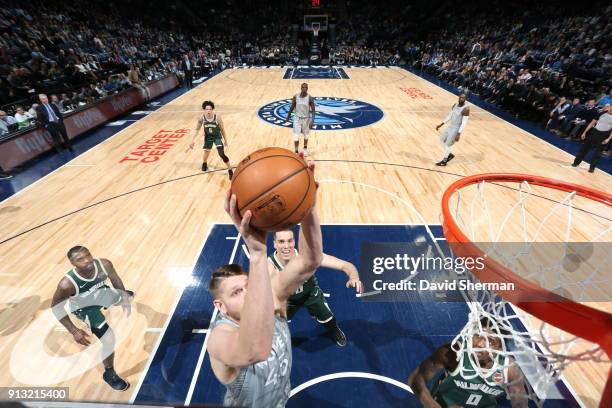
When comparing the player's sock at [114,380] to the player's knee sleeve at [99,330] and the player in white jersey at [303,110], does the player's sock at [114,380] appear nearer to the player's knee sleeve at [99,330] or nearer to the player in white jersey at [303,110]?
the player's knee sleeve at [99,330]

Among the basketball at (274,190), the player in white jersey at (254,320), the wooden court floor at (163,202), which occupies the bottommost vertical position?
the wooden court floor at (163,202)

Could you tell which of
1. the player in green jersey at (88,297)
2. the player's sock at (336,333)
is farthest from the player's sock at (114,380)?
the player's sock at (336,333)

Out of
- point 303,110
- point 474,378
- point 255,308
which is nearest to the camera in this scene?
point 255,308

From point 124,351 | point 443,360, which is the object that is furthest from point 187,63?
point 443,360

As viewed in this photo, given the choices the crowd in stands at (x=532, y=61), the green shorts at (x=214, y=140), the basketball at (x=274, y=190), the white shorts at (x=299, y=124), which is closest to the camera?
the basketball at (x=274, y=190)

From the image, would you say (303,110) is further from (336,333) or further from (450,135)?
(336,333)

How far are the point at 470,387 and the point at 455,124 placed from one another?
6689 millimetres

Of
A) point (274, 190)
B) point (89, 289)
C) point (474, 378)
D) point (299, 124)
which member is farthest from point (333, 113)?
point (274, 190)

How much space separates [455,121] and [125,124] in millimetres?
10804

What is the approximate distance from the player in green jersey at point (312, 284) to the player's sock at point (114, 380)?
1.83m

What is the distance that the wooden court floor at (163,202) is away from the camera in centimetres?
394

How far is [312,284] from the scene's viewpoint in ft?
11.8

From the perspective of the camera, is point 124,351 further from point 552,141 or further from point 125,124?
point 552,141

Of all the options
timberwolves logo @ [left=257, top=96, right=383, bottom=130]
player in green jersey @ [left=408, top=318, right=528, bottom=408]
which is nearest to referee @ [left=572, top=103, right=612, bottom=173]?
timberwolves logo @ [left=257, top=96, right=383, bottom=130]
